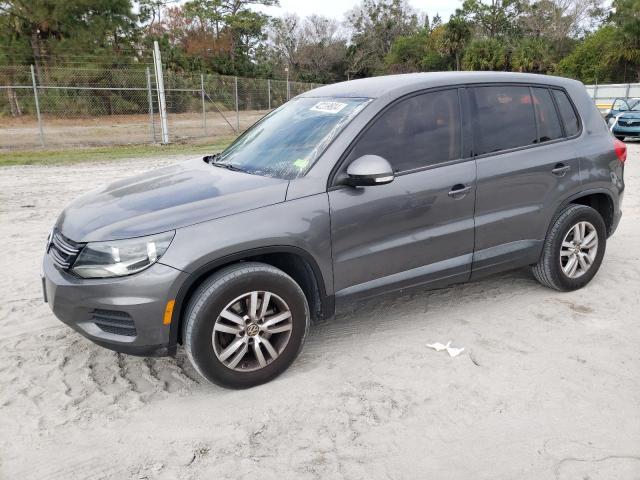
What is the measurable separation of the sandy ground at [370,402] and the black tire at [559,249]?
132 millimetres

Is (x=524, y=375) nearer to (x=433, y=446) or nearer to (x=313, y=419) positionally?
(x=433, y=446)

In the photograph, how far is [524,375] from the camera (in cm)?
336

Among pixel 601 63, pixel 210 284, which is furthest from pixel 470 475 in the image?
pixel 601 63

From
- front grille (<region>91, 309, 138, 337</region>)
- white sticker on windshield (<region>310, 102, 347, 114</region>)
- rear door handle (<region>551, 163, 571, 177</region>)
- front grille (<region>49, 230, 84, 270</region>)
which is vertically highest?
white sticker on windshield (<region>310, 102, 347, 114</region>)

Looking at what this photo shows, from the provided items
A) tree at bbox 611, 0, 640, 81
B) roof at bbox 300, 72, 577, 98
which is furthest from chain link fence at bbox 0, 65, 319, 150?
tree at bbox 611, 0, 640, 81

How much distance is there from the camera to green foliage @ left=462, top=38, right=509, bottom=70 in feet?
158

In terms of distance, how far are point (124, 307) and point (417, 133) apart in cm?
213

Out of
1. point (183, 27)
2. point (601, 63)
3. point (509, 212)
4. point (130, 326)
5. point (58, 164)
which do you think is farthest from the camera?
point (183, 27)

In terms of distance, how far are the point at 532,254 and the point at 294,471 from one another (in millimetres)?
2629

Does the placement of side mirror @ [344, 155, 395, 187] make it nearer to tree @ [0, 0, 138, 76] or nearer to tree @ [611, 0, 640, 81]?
tree @ [0, 0, 138, 76]

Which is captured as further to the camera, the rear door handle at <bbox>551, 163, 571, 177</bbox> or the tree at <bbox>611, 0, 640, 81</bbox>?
the tree at <bbox>611, 0, 640, 81</bbox>

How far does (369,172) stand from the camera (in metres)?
3.25

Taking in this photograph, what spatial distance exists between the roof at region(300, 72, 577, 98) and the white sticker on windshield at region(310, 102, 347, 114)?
102 millimetres

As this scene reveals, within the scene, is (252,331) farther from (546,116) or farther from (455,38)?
(455,38)
